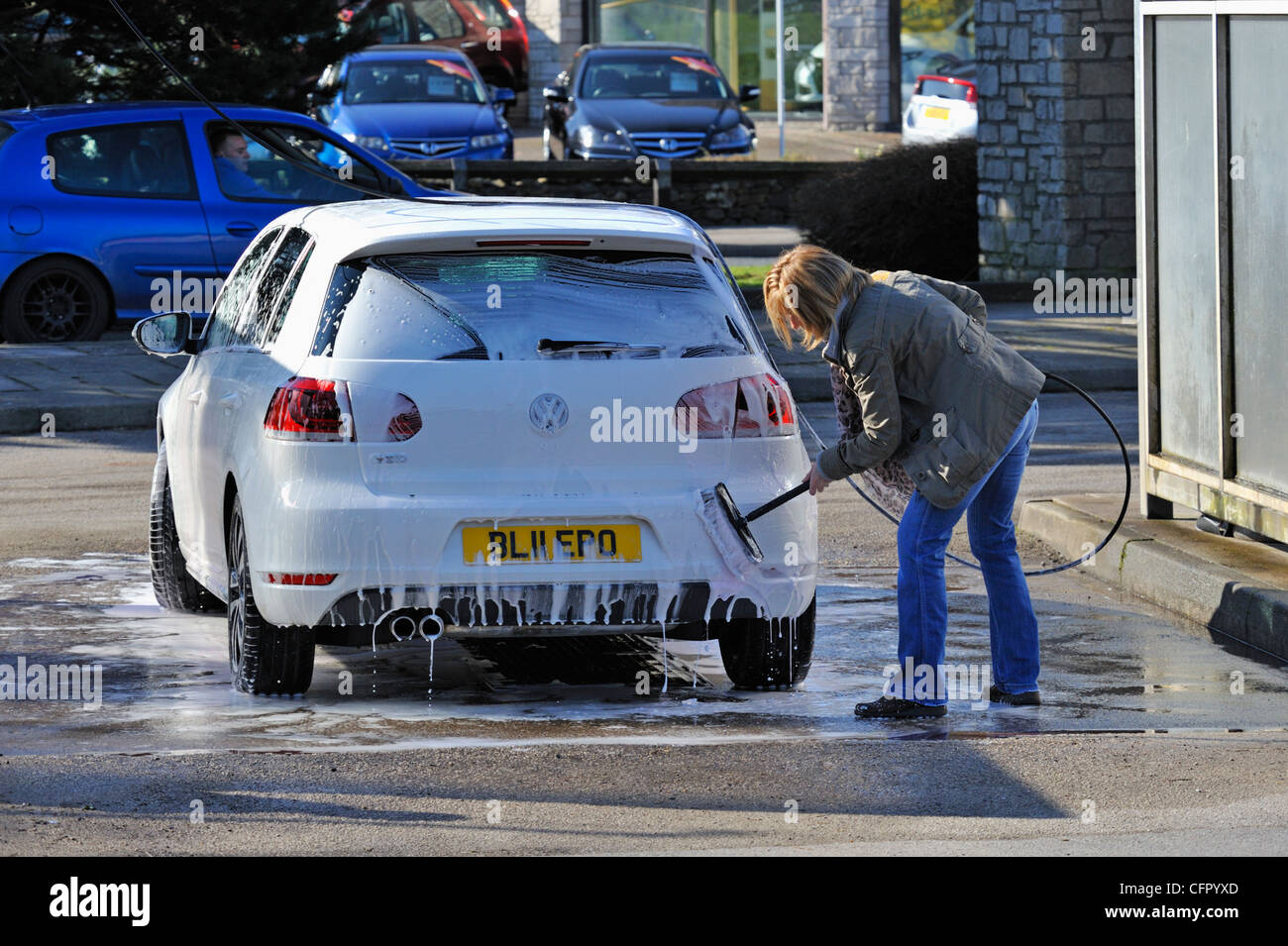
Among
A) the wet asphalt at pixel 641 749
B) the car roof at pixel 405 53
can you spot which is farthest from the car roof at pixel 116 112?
the car roof at pixel 405 53

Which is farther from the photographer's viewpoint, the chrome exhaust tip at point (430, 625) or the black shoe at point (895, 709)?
the black shoe at point (895, 709)

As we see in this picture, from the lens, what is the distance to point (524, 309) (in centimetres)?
667

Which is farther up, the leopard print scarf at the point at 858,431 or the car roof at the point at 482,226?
the car roof at the point at 482,226

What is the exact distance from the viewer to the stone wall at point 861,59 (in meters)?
38.1

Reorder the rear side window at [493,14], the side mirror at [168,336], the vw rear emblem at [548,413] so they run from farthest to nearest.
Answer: the rear side window at [493,14] → the side mirror at [168,336] → the vw rear emblem at [548,413]

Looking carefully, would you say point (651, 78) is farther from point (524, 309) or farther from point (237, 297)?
point (524, 309)

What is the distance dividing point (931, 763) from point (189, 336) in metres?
3.59

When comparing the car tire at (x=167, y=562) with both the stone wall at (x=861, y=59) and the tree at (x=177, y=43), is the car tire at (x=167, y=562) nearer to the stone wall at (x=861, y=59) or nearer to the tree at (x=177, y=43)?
the tree at (x=177, y=43)

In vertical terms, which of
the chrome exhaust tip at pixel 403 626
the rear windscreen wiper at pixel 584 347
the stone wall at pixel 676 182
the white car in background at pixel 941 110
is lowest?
the chrome exhaust tip at pixel 403 626

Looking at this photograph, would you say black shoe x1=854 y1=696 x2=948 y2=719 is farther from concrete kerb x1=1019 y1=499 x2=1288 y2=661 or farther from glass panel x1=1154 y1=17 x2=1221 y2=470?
glass panel x1=1154 y1=17 x2=1221 y2=470

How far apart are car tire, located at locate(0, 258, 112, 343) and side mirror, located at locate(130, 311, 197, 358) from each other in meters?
8.64

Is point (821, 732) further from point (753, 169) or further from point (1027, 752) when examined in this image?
point (753, 169)

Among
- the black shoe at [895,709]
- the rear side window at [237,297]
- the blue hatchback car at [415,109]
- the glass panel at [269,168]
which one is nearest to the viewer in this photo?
the black shoe at [895,709]

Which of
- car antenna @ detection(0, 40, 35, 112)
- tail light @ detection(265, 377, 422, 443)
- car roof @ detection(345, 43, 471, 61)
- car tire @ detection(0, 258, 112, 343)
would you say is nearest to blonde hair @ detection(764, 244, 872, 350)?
tail light @ detection(265, 377, 422, 443)
